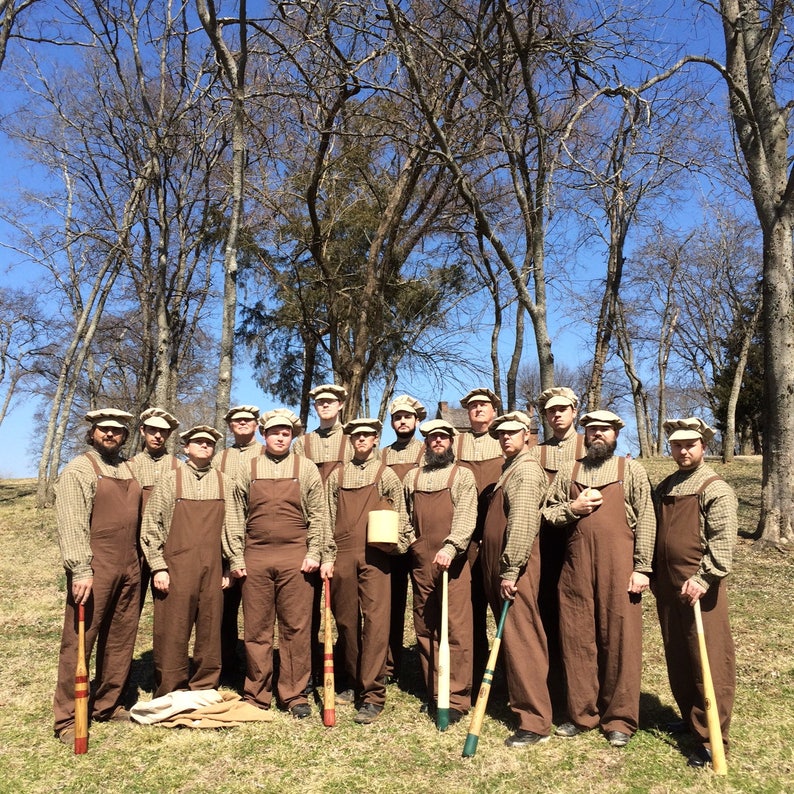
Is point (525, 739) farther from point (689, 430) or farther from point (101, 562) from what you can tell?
point (101, 562)

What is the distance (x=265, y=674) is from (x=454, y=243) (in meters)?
13.8

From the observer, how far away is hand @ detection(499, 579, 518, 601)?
15.4 ft

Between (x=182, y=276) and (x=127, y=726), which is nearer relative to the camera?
(x=127, y=726)

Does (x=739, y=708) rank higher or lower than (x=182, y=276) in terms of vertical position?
lower

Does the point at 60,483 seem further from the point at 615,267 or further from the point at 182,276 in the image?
the point at 615,267

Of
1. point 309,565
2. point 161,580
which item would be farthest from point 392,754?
point 161,580

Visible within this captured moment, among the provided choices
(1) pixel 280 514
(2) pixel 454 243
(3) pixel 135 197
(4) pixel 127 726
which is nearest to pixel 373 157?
(2) pixel 454 243

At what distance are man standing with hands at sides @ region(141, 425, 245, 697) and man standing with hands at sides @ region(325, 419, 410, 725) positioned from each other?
2.52ft

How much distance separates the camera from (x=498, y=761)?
4.37 metres

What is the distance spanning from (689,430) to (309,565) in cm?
280

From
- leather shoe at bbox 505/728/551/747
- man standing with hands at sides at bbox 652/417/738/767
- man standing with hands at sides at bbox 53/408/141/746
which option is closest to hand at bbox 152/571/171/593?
man standing with hands at sides at bbox 53/408/141/746

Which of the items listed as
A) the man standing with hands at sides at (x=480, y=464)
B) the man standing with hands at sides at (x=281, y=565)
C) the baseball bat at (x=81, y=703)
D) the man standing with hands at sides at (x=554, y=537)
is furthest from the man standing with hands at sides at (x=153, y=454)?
the man standing with hands at sides at (x=554, y=537)

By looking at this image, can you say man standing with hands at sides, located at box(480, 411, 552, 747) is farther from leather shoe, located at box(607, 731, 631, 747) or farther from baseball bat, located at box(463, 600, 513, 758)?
leather shoe, located at box(607, 731, 631, 747)

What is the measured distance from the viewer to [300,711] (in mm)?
5121
